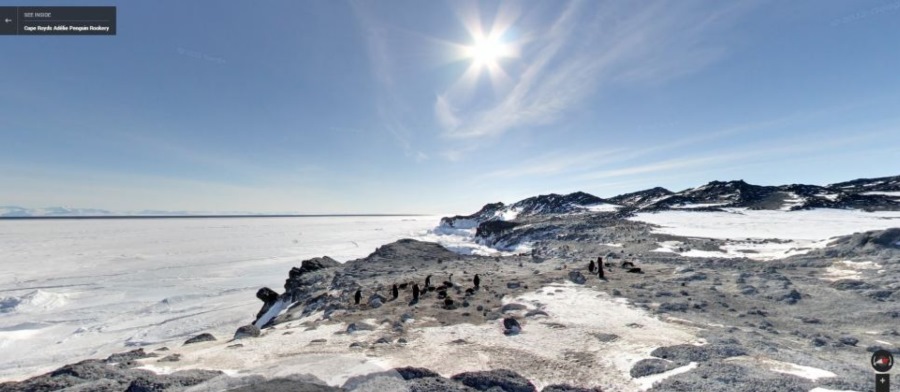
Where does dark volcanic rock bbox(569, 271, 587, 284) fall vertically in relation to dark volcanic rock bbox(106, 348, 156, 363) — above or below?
above

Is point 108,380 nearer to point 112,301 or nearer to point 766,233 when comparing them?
point 112,301

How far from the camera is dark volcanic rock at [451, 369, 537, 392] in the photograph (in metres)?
7.34

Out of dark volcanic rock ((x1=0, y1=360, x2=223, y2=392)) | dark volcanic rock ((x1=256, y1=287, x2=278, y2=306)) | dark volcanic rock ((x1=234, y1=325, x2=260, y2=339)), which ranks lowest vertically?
dark volcanic rock ((x1=256, y1=287, x2=278, y2=306))

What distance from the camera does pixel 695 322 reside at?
36.4 feet

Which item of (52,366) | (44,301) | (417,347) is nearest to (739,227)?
(417,347)

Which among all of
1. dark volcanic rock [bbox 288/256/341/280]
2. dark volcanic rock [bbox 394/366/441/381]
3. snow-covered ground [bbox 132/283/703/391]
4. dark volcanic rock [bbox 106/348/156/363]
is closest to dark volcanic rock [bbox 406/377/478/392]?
dark volcanic rock [bbox 394/366/441/381]

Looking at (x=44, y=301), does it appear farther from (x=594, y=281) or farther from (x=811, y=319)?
(x=811, y=319)

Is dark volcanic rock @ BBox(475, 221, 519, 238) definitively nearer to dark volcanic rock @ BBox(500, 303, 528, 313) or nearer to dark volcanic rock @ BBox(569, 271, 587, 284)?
dark volcanic rock @ BBox(569, 271, 587, 284)

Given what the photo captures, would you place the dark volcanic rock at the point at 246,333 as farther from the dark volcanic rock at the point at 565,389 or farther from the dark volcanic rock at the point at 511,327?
the dark volcanic rock at the point at 565,389

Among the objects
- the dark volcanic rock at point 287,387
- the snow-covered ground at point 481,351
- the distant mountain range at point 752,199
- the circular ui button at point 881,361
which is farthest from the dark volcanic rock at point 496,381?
the distant mountain range at point 752,199

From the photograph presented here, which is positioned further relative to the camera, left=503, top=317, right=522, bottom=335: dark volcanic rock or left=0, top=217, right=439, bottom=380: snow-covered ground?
left=0, top=217, right=439, bottom=380: snow-covered ground

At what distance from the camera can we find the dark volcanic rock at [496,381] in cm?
734

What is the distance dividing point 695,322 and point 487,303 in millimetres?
6705

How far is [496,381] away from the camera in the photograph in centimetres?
A: 748
